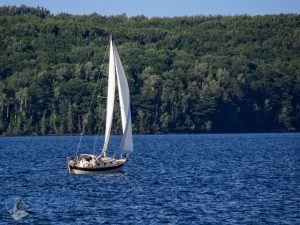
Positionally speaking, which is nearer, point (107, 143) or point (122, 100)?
point (107, 143)

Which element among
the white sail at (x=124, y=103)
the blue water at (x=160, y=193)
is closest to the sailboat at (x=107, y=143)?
the white sail at (x=124, y=103)

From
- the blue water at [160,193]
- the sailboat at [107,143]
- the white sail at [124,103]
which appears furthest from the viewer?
the white sail at [124,103]

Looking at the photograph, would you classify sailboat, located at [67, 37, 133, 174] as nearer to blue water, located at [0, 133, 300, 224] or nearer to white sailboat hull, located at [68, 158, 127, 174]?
white sailboat hull, located at [68, 158, 127, 174]

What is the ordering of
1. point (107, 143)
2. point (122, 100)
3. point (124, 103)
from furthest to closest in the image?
point (124, 103) → point (122, 100) → point (107, 143)

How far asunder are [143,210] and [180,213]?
261cm

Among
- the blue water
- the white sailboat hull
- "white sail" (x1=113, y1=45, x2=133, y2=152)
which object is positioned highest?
"white sail" (x1=113, y1=45, x2=133, y2=152)

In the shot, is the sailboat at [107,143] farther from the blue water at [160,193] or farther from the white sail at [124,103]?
the blue water at [160,193]

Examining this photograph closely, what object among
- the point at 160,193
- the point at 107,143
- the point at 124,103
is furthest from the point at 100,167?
the point at 160,193

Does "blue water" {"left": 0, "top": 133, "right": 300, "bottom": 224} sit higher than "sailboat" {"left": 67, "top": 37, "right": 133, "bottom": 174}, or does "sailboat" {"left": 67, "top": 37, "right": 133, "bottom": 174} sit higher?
"sailboat" {"left": 67, "top": 37, "right": 133, "bottom": 174}

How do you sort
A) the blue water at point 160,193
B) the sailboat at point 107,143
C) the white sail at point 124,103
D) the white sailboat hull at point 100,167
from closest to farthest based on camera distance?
the blue water at point 160,193 < the white sailboat hull at point 100,167 < the sailboat at point 107,143 < the white sail at point 124,103

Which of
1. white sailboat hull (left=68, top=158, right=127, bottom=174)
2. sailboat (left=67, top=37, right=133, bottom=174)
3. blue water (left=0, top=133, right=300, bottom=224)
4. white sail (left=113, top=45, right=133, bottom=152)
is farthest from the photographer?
white sail (left=113, top=45, right=133, bottom=152)

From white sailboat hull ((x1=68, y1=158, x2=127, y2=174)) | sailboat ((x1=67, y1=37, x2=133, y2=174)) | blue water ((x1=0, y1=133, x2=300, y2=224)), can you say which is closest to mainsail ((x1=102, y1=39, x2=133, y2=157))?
sailboat ((x1=67, y1=37, x2=133, y2=174))

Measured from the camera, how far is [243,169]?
94.0 m

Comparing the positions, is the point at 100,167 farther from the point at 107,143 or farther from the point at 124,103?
the point at 124,103
